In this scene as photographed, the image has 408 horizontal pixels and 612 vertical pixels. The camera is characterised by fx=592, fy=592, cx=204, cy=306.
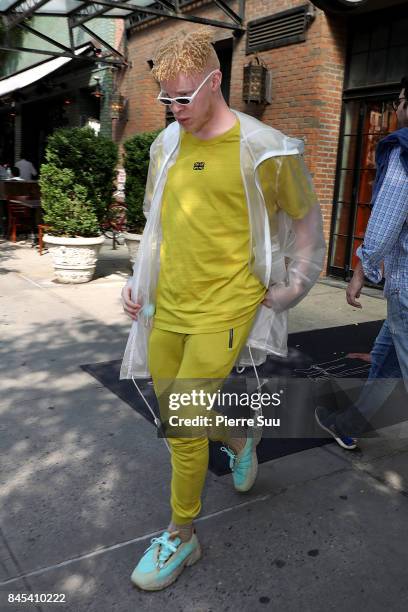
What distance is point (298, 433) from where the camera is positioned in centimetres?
367

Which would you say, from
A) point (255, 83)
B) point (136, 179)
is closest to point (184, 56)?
point (136, 179)

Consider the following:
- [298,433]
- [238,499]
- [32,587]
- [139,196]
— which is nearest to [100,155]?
[139,196]

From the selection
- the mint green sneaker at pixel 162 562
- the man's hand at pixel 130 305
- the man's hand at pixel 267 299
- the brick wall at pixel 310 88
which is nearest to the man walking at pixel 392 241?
the man's hand at pixel 267 299

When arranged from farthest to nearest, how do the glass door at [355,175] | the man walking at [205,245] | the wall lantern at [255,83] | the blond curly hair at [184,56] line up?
1. the wall lantern at [255,83]
2. the glass door at [355,175]
3. the man walking at [205,245]
4. the blond curly hair at [184,56]

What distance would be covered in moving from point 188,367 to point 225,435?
1.91 ft

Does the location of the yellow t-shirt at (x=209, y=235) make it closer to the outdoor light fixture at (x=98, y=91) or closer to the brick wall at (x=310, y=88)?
the brick wall at (x=310, y=88)

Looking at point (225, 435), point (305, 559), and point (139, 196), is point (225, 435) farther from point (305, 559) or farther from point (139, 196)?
point (139, 196)

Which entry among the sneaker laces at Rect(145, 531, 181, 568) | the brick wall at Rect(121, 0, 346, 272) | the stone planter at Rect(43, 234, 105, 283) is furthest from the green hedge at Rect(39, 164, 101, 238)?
the sneaker laces at Rect(145, 531, 181, 568)

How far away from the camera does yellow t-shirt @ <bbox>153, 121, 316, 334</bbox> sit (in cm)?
216

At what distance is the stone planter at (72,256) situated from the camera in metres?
7.36

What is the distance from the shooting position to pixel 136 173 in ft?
26.0

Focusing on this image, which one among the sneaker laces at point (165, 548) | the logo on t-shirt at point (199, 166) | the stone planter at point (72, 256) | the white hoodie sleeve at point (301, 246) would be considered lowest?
the sneaker laces at point (165, 548)

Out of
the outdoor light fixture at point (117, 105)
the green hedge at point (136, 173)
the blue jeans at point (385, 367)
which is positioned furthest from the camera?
the outdoor light fixture at point (117, 105)

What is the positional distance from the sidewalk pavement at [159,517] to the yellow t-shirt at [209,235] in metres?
1.01
